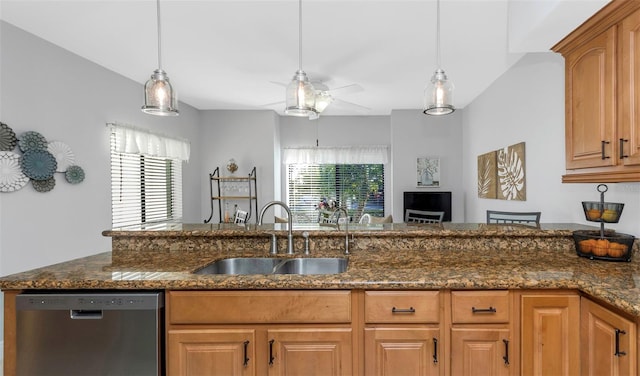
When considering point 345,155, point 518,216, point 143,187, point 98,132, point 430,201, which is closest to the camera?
point 518,216

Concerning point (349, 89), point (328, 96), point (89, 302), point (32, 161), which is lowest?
point (89, 302)

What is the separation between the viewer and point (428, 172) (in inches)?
212

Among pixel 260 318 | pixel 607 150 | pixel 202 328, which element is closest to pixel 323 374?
pixel 260 318

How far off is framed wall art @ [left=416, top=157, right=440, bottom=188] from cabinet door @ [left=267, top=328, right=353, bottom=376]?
434 cm

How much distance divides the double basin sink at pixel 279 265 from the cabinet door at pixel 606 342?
1127 millimetres

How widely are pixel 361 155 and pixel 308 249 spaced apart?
4.01 meters

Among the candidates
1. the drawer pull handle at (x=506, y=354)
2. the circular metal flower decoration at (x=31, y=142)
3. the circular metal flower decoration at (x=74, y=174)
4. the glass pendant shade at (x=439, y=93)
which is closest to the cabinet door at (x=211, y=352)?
the drawer pull handle at (x=506, y=354)

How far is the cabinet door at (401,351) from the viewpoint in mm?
1408

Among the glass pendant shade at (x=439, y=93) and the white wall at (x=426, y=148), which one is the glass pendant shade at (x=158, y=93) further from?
the white wall at (x=426, y=148)

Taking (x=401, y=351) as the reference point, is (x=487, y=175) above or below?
above

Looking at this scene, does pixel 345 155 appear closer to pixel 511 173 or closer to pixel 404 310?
pixel 511 173

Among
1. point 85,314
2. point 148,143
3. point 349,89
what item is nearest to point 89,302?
point 85,314

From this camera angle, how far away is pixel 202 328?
56.2 inches

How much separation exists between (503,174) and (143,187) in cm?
439
